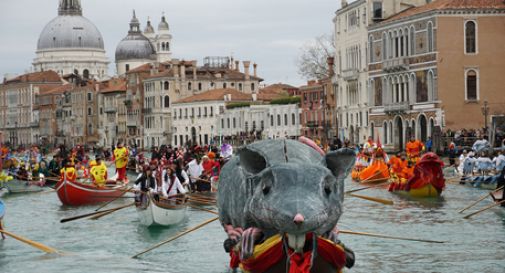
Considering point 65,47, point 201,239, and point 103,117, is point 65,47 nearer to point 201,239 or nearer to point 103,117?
point 103,117

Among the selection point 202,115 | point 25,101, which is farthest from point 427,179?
point 25,101

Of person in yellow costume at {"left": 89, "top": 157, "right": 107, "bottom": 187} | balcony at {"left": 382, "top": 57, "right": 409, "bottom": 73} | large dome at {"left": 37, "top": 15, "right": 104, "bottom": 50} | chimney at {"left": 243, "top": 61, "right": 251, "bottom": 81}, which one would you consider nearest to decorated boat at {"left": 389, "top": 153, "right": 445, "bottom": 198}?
person in yellow costume at {"left": 89, "top": 157, "right": 107, "bottom": 187}

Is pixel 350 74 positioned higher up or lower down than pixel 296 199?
higher up

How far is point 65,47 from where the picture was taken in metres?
198

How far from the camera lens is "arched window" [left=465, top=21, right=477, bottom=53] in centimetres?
6900

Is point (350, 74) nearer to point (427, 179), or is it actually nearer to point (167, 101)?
point (167, 101)

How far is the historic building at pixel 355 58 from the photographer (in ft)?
261

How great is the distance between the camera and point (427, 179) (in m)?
32.9

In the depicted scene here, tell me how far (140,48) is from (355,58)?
102 metres

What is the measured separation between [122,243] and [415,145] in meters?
15.9

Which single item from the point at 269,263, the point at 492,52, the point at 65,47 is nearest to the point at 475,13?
the point at 492,52

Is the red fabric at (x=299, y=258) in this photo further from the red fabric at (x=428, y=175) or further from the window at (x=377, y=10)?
the window at (x=377, y=10)

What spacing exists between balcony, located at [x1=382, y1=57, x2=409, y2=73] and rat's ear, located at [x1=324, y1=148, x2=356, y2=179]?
60558 mm

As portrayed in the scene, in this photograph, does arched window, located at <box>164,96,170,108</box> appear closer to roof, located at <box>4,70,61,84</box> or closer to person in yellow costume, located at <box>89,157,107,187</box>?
roof, located at <box>4,70,61,84</box>
